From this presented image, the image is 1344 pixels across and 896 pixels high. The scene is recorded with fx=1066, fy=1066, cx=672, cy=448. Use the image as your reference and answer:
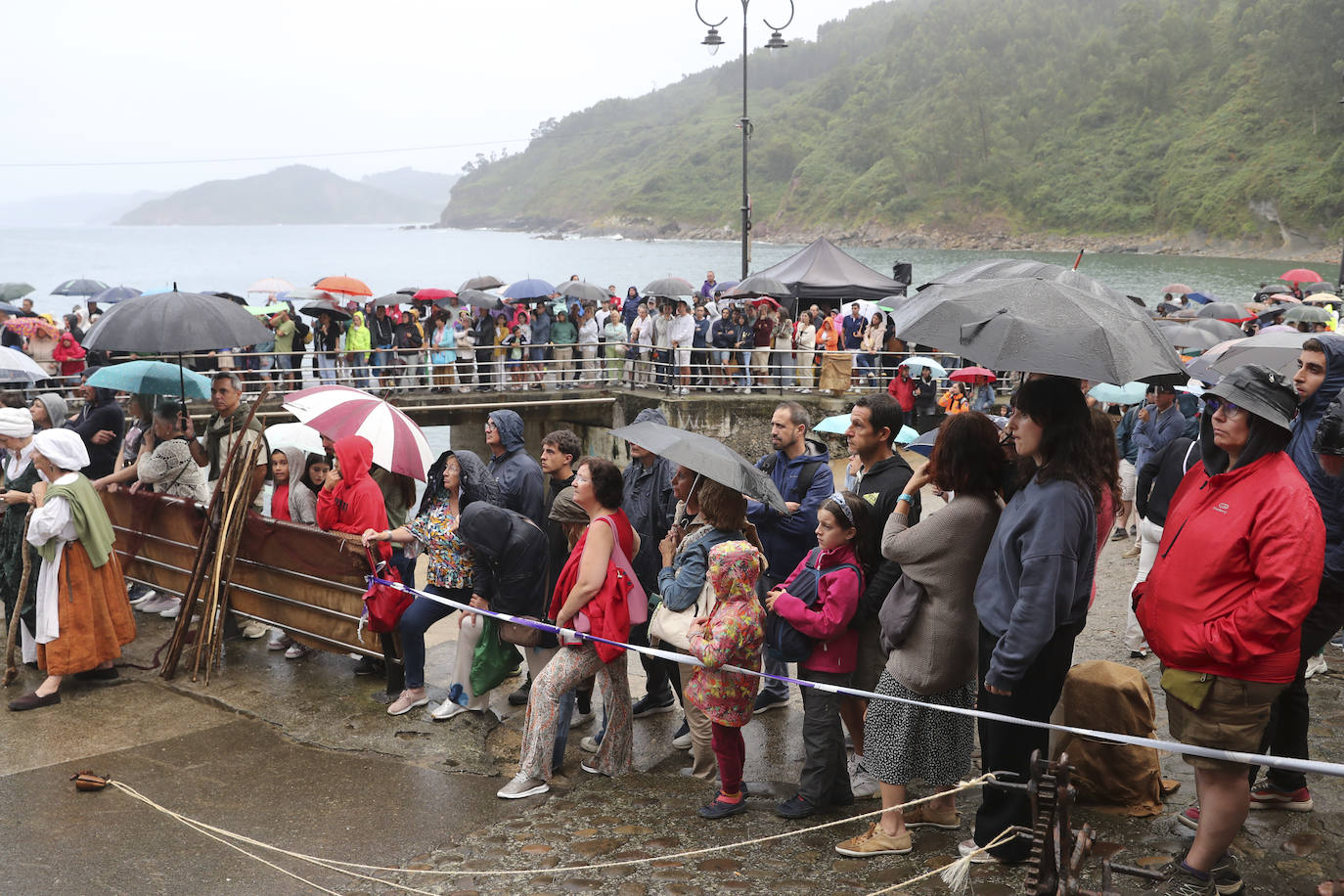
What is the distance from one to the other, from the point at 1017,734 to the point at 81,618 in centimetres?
532

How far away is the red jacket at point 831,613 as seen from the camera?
4.41m

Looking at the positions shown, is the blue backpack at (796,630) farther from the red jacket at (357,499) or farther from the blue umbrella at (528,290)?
the blue umbrella at (528,290)

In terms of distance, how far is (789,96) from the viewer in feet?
566

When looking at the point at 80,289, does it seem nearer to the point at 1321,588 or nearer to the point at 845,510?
the point at 845,510

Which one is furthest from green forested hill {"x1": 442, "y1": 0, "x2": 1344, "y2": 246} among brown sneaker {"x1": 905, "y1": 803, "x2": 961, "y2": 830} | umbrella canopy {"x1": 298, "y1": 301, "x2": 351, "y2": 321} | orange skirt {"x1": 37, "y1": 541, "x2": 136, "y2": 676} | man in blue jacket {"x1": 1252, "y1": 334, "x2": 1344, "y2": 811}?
orange skirt {"x1": 37, "y1": 541, "x2": 136, "y2": 676}

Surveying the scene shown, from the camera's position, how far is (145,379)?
8188 millimetres

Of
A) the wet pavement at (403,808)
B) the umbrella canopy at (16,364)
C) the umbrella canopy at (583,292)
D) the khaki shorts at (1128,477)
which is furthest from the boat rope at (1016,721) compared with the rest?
the umbrella canopy at (583,292)

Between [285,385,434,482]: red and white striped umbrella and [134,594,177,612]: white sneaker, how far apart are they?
2681 millimetres

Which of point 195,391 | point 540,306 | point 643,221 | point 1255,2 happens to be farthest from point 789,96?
point 195,391

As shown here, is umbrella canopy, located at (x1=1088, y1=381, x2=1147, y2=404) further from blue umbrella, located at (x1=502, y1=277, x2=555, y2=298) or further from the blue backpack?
blue umbrella, located at (x1=502, y1=277, x2=555, y2=298)

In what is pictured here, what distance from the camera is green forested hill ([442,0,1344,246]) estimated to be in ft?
265

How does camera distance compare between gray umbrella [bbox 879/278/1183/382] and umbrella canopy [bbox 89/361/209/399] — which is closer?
gray umbrella [bbox 879/278/1183/382]

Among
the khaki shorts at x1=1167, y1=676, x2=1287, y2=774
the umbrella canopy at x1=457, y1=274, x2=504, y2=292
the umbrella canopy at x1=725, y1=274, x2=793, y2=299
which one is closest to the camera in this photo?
the khaki shorts at x1=1167, y1=676, x2=1287, y2=774

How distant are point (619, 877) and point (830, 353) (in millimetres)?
14655
